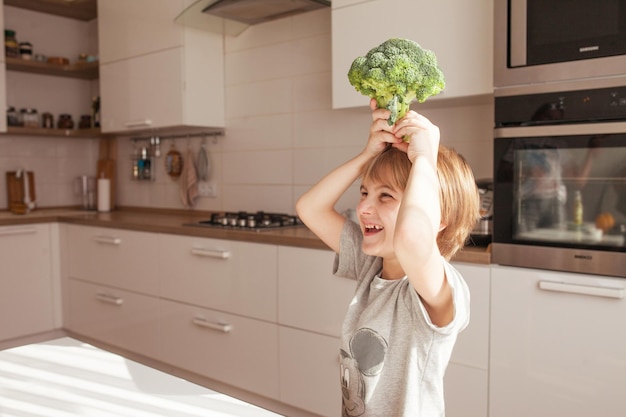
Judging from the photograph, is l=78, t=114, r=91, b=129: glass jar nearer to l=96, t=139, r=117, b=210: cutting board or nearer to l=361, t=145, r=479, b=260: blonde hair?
l=96, t=139, r=117, b=210: cutting board

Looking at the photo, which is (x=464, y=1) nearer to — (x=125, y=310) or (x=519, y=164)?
(x=519, y=164)

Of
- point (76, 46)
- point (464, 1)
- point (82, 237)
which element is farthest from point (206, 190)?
point (464, 1)

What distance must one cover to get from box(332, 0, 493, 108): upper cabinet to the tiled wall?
0.31 metres

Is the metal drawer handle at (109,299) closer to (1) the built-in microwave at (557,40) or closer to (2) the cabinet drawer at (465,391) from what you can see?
(2) the cabinet drawer at (465,391)

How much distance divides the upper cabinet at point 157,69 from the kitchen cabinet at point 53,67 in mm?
418

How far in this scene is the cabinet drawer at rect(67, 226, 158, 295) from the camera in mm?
2938

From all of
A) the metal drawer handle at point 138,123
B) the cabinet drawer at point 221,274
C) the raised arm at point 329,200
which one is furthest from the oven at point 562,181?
the metal drawer handle at point 138,123

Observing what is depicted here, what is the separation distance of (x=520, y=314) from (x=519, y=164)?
46cm

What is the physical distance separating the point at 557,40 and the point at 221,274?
161 cm

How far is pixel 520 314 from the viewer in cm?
179

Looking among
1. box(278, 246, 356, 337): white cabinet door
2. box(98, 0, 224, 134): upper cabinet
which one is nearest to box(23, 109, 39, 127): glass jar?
box(98, 0, 224, 134): upper cabinet

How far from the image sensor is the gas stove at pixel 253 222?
2.64 metres

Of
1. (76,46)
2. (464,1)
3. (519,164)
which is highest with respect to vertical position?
(76,46)

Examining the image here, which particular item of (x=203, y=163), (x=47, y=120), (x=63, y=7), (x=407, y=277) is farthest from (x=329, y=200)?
(x=63, y=7)
